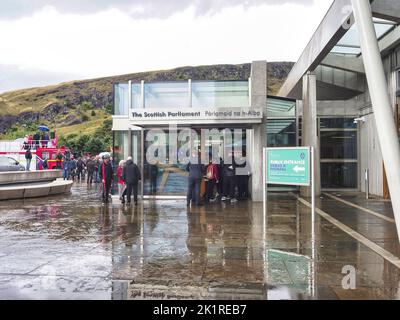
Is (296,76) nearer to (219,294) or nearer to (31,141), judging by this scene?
(219,294)

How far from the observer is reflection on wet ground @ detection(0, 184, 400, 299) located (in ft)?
17.7

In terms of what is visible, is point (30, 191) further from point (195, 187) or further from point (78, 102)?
point (78, 102)

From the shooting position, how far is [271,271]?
629cm

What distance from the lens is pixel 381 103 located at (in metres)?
5.42

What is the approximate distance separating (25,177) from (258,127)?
37.8 ft

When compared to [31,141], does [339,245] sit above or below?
below

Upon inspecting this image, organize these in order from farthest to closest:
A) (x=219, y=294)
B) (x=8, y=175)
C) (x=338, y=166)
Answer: (x=338, y=166) < (x=8, y=175) < (x=219, y=294)

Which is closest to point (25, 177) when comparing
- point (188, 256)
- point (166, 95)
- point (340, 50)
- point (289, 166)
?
point (166, 95)

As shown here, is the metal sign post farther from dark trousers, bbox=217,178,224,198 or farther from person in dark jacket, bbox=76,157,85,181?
person in dark jacket, bbox=76,157,85,181

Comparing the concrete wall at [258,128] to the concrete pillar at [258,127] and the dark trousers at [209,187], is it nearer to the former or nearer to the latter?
the concrete pillar at [258,127]

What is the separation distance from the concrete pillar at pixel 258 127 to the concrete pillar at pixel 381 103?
34.0ft
